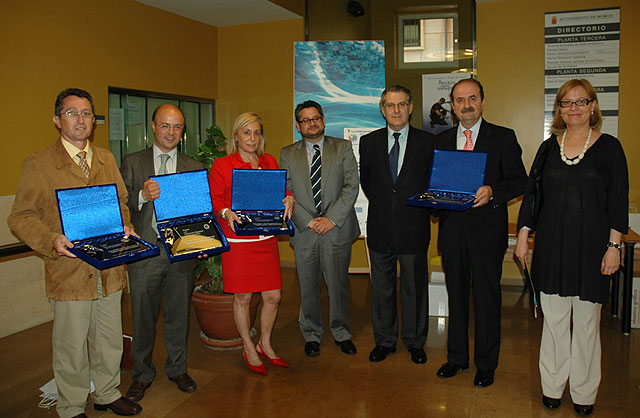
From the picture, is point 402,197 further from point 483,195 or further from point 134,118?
point 134,118

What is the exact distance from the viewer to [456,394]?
9.97ft

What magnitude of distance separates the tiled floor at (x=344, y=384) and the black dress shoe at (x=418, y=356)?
4 cm

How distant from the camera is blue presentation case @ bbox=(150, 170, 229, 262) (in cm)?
277

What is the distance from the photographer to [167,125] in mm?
2900

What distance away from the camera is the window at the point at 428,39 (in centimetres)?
569

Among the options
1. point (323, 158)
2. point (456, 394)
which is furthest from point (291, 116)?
point (456, 394)

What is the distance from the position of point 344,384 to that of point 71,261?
1753mm

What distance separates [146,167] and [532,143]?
14.1ft

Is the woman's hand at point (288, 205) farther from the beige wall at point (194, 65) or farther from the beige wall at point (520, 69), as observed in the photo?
the beige wall at point (520, 69)

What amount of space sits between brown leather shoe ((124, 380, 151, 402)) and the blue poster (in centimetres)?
294

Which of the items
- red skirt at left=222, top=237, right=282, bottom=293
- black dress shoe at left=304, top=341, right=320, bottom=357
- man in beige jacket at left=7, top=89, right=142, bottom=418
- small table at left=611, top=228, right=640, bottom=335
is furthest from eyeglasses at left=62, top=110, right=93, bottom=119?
small table at left=611, top=228, right=640, bottom=335

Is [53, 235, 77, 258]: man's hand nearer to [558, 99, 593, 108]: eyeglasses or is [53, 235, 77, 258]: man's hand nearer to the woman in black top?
the woman in black top

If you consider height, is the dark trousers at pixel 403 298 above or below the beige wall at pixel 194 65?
below

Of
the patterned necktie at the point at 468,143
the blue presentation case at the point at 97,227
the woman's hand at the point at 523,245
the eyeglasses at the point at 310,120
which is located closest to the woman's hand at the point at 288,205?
the eyeglasses at the point at 310,120
